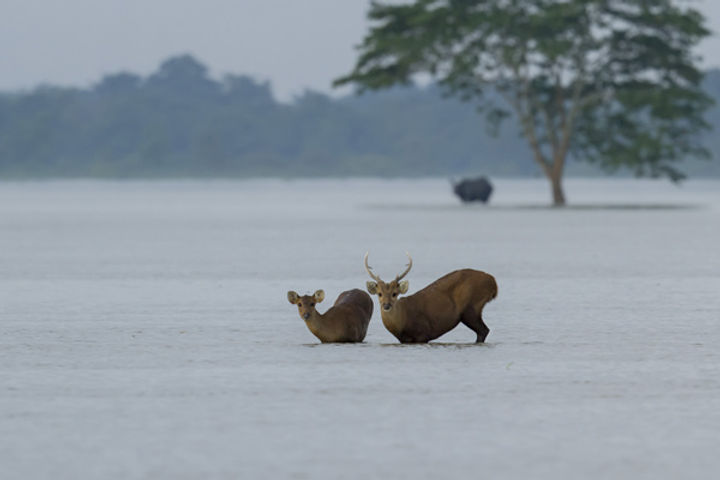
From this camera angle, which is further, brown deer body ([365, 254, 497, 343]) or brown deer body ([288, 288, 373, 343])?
brown deer body ([288, 288, 373, 343])

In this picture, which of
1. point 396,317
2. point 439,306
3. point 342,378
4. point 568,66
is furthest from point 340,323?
point 568,66

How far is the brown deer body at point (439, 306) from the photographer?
493 inches

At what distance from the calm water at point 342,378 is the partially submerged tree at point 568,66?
31708 millimetres

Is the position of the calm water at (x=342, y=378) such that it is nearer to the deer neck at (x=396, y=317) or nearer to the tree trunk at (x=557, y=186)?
the deer neck at (x=396, y=317)

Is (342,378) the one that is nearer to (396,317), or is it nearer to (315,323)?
(396,317)

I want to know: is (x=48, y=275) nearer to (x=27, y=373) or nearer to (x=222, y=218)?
(x=27, y=373)

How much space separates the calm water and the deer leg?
111 mm

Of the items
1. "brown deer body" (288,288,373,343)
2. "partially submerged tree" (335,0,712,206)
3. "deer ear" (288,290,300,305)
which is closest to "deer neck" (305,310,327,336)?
"brown deer body" (288,288,373,343)

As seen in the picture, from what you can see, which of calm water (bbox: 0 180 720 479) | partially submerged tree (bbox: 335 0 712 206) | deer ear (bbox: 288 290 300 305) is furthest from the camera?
partially submerged tree (bbox: 335 0 712 206)

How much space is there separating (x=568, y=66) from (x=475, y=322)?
45833 millimetres

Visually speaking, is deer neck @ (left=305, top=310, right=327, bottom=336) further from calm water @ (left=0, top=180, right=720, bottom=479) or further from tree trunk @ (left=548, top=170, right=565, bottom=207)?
tree trunk @ (left=548, top=170, right=565, bottom=207)

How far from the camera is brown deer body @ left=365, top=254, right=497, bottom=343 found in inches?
493

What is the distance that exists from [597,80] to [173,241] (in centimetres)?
3015

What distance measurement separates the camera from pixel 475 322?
41.8 feet
